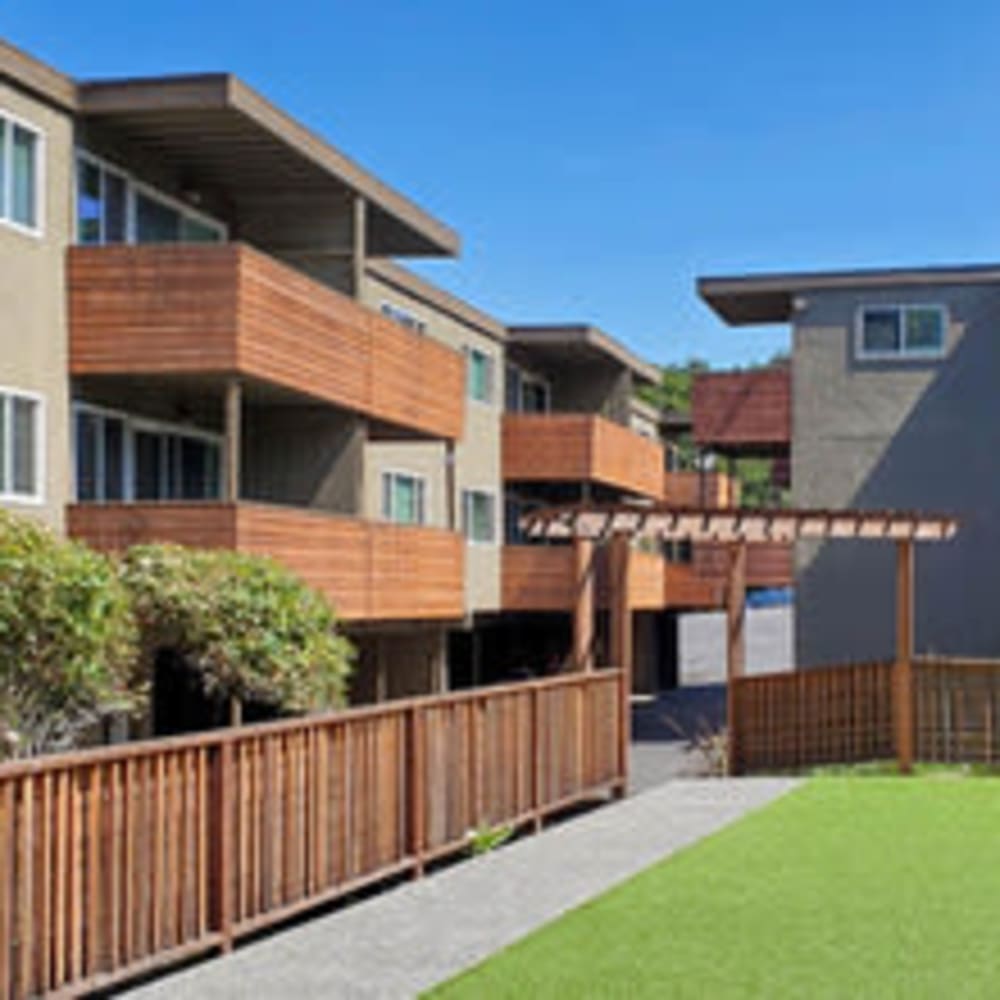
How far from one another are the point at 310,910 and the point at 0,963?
14.1ft

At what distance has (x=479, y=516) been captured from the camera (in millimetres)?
40969

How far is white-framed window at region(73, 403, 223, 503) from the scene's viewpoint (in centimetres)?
2373

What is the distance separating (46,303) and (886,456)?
1652 centimetres

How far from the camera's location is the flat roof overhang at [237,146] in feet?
75.4

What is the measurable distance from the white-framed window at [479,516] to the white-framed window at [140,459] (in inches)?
492

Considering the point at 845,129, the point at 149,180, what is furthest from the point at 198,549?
the point at 845,129

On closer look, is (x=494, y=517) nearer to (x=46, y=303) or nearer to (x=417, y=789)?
(x=46, y=303)

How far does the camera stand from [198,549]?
71.3 feet

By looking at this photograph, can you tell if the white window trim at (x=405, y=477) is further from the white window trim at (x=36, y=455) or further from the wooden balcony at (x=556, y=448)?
the white window trim at (x=36, y=455)

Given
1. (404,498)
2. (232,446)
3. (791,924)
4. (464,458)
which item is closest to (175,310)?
(232,446)

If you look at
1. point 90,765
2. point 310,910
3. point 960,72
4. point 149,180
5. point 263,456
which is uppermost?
point 960,72

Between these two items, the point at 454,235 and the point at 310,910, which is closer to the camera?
the point at 310,910

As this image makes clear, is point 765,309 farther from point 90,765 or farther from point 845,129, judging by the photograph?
point 90,765

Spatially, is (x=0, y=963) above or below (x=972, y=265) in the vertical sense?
below
